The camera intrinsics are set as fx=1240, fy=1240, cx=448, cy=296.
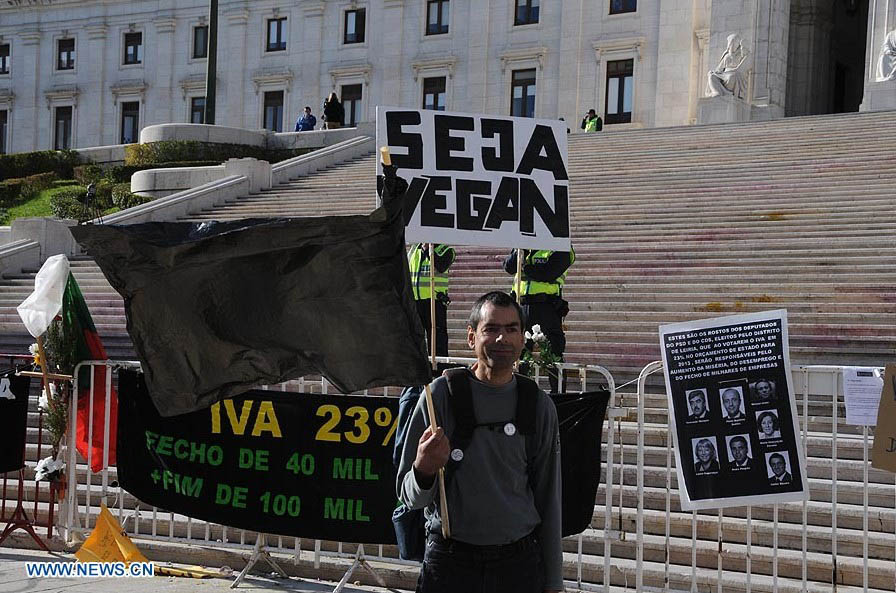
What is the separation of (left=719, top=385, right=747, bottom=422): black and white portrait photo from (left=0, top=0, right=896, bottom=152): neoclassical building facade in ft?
81.5

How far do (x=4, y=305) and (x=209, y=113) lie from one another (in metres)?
14.1

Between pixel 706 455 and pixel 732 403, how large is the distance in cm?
30

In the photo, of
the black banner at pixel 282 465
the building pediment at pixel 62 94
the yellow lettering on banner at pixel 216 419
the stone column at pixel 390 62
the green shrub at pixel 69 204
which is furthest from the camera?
the building pediment at pixel 62 94

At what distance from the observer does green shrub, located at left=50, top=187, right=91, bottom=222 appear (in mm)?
25756

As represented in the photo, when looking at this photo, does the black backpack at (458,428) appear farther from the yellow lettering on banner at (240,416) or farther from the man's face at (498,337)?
the yellow lettering on banner at (240,416)

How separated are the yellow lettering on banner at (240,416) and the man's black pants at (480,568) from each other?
130 inches

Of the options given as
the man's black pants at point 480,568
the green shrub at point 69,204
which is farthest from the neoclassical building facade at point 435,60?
the man's black pants at point 480,568

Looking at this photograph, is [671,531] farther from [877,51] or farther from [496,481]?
[877,51]

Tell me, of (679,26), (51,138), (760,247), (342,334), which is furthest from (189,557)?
(51,138)

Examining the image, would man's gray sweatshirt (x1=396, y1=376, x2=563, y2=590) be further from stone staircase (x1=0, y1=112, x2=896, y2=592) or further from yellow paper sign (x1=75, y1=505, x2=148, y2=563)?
yellow paper sign (x1=75, y1=505, x2=148, y2=563)

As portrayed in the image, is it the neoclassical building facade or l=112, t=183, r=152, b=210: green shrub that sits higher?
the neoclassical building facade

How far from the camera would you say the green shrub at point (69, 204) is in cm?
2576

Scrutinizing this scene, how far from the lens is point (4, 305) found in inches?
641

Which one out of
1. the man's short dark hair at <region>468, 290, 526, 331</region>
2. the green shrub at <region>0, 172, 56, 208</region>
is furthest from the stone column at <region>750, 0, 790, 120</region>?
the man's short dark hair at <region>468, 290, 526, 331</region>
